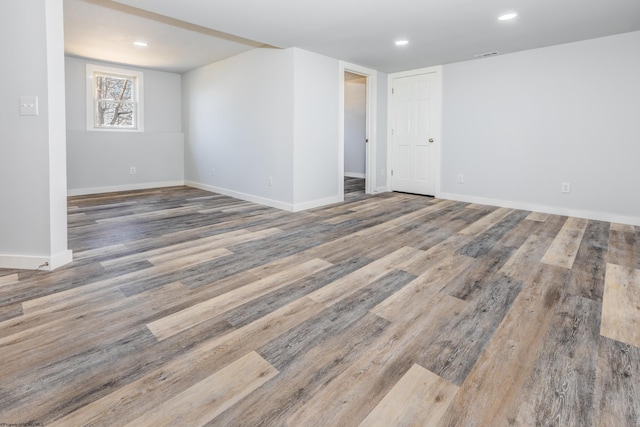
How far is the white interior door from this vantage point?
18.9 ft

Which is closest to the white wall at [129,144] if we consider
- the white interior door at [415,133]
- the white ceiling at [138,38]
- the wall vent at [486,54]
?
the white ceiling at [138,38]

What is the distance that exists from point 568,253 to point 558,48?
2.91m

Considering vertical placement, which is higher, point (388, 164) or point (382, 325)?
point (388, 164)

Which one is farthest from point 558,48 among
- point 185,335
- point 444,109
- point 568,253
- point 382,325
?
point 185,335

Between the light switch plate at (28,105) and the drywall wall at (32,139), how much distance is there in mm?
23

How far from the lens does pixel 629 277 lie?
2.52 meters

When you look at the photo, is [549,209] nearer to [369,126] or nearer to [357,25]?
[369,126]

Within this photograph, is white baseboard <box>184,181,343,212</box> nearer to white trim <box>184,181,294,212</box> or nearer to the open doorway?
white trim <box>184,181,294,212</box>

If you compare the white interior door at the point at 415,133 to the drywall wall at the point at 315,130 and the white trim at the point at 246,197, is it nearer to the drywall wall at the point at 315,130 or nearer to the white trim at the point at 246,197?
the drywall wall at the point at 315,130

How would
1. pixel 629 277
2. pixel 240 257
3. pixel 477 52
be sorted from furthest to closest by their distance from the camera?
pixel 477 52
pixel 240 257
pixel 629 277

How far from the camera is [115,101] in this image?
6.52 metres

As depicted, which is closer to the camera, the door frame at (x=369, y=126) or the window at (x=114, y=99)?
the door frame at (x=369, y=126)

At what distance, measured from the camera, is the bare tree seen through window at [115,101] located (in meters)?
6.32

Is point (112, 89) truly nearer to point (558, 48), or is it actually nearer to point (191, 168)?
point (191, 168)
